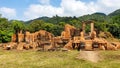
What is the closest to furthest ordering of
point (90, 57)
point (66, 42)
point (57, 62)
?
point (57, 62)
point (90, 57)
point (66, 42)

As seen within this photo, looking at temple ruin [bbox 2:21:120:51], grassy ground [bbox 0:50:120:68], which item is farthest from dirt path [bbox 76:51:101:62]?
temple ruin [bbox 2:21:120:51]

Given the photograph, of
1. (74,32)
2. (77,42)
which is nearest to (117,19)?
(74,32)

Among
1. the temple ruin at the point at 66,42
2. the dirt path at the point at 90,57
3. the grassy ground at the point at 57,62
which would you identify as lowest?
the grassy ground at the point at 57,62

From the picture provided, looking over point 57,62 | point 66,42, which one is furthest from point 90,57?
point 66,42

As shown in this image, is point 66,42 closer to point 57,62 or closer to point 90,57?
point 90,57

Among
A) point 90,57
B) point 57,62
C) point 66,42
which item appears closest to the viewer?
point 57,62

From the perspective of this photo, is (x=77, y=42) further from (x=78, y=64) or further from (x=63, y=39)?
(x=78, y=64)

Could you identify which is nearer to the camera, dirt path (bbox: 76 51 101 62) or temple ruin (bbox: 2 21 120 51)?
dirt path (bbox: 76 51 101 62)

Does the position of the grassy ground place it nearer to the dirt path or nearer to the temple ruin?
the dirt path

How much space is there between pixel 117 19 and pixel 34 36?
71.2m

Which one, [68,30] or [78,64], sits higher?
[68,30]

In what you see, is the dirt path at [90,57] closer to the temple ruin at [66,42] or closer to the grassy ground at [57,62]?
the grassy ground at [57,62]

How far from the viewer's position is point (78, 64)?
33469 mm

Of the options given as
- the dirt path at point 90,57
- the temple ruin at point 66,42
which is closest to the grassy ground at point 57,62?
the dirt path at point 90,57
